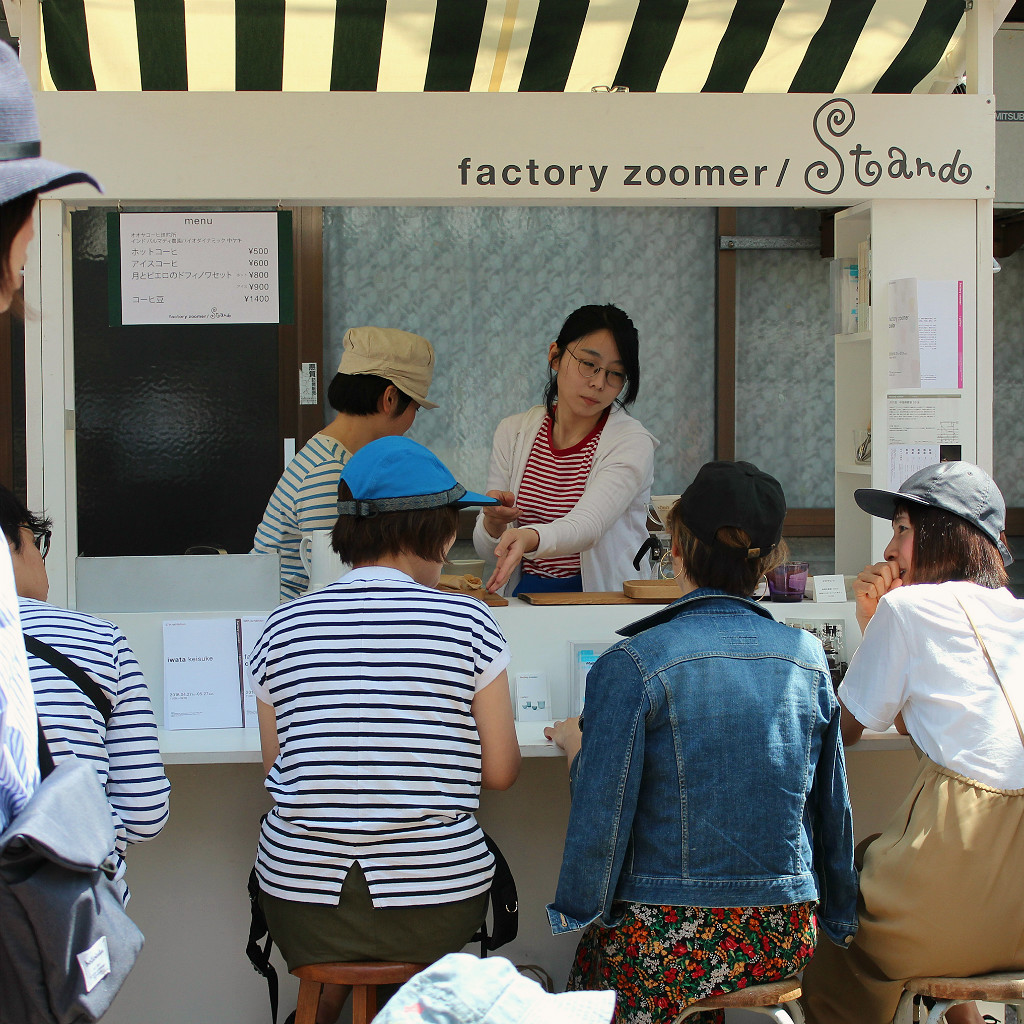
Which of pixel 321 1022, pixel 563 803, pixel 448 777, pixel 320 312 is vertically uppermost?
pixel 320 312

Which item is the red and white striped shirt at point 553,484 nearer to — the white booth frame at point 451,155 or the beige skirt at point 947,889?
the white booth frame at point 451,155

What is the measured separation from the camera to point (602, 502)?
10.2ft

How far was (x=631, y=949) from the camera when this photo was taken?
191 centimetres

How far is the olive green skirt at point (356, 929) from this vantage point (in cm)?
187

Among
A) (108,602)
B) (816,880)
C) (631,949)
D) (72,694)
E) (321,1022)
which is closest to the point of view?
(72,694)

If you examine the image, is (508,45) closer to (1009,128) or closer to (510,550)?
(510,550)

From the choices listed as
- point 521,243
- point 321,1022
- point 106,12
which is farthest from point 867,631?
point 521,243

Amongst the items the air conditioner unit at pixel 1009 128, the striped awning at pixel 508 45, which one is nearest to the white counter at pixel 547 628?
the striped awning at pixel 508 45

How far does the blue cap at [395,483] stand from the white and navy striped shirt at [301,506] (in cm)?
73

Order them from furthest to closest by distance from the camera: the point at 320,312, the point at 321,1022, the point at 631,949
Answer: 1. the point at 320,312
2. the point at 321,1022
3. the point at 631,949

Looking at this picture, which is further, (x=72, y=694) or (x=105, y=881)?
(x=72, y=694)

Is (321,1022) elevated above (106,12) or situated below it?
below

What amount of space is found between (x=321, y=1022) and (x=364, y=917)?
65 centimetres

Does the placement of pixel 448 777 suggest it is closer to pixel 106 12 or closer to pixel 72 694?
pixel 72 694
